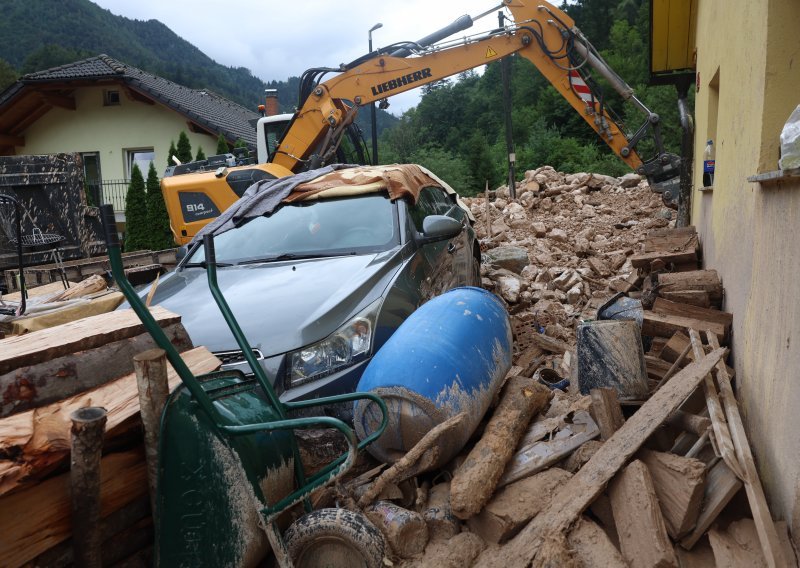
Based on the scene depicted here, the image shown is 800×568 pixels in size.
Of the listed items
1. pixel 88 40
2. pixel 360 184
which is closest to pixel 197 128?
pixel 360 184

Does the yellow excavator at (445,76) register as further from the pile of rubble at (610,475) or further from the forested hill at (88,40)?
the forested hill at (88,40)

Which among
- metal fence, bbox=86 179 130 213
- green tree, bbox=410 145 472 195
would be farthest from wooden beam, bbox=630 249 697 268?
green tree, bbox=410 145 472 195

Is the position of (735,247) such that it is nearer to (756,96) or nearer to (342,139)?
(756,96)

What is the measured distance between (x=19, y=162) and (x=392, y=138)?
40.1 metres

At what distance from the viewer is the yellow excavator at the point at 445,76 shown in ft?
31.3

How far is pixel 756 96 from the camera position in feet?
11.5

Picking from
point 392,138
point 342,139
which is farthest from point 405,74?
point 392,138

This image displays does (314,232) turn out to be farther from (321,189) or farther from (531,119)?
(531,119)

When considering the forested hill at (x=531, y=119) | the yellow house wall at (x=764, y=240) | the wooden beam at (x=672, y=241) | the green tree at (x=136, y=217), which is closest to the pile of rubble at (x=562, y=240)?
the wooden beam at (x=672, y=241)

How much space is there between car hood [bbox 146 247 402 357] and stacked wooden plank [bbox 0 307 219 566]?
761 millimetres

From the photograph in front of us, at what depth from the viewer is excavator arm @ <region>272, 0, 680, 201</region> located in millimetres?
9609

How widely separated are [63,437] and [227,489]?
0.59 m

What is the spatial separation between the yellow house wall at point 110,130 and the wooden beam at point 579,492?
23.1 metres

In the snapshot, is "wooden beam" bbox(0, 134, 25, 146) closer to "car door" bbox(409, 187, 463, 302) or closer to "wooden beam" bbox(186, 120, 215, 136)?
"wooden beam" bbox(186, 120, 215, 136)
